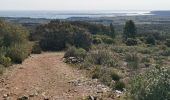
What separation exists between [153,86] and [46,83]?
752 cm

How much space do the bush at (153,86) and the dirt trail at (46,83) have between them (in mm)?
3129

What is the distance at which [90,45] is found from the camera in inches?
1551

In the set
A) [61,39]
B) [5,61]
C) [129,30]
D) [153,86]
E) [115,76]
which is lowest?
[129,30]

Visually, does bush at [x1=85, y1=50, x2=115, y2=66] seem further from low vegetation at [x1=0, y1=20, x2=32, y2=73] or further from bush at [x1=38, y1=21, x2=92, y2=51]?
bush at [x1=38, y1=21, x2=92, y2=51]

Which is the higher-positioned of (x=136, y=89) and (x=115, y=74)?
(x=136, y=89)

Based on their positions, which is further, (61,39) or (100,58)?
(61,39)

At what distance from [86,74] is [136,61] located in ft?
34.9

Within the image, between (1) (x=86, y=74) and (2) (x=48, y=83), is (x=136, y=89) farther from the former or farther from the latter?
(1) (x=86, y=74)

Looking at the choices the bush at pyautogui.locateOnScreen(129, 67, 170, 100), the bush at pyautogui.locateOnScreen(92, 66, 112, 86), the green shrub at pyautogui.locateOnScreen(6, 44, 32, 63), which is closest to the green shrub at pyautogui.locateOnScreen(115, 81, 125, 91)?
the bush at pyautogui.locateOnScreen(92, 66, 112, 86)

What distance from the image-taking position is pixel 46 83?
743 inches

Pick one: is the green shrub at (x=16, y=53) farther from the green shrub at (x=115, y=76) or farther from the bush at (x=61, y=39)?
Result: the bush at (x=61, y=39)

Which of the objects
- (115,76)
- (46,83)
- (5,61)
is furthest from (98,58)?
(46,83)

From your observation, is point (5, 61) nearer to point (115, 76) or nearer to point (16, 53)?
point (16, 53)

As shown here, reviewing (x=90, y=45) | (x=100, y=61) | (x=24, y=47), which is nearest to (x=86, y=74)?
(x=100, y=61)
